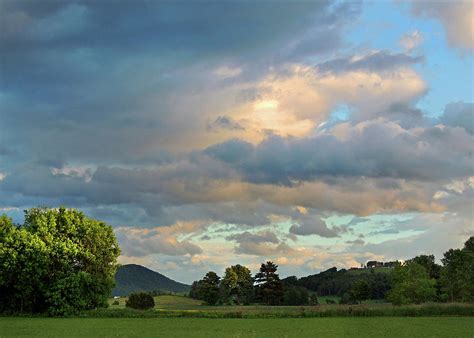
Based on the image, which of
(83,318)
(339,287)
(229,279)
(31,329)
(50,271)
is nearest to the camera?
(31,329)

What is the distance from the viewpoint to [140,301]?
111 metres

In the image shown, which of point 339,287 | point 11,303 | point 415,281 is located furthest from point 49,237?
point 339,287

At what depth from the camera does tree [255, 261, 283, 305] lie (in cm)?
13525

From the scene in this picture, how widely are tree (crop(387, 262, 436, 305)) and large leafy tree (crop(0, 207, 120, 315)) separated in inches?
2608

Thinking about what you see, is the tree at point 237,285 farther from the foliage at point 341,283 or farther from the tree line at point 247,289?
the foliage at point 341,283

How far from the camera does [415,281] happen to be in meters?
122

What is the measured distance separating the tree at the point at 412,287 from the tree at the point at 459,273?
341 centimetres

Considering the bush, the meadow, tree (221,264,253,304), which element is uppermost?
tree (221,264,253,304)

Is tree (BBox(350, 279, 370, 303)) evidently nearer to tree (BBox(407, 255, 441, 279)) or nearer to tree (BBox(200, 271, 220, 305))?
tree (BBox(407, 255, 441, 279))

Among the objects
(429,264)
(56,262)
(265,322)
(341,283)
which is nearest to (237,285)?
(341,283)

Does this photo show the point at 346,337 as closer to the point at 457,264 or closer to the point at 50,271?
the point at 50,271

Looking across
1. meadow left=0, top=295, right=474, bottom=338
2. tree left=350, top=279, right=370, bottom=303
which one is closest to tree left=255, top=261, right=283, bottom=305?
tree left=350, top=279, right=370, bottom=303

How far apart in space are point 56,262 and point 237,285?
68.3 m

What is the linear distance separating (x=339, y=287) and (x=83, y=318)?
333ft
